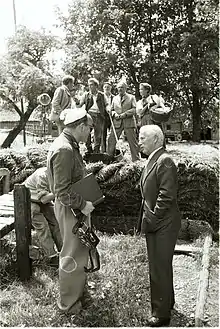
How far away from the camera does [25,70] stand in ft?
69.4

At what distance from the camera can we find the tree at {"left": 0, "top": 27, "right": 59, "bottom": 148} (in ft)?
68.0

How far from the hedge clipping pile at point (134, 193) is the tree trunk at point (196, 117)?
15729mm

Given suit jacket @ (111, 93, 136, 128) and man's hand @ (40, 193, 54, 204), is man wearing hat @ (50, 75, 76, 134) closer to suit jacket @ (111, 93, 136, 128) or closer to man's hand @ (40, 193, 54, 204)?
suit jacket @ (111, 93, 136, 128)

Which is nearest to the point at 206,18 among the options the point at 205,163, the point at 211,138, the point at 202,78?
the point at 202,78

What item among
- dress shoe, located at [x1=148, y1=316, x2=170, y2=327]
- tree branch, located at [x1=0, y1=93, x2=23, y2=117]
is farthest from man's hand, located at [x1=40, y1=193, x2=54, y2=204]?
tree branch, located at [x1=0, y1=93, x2=23, y2=117]

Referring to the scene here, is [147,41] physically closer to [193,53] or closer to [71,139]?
[193,53]

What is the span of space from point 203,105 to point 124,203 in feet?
57.7

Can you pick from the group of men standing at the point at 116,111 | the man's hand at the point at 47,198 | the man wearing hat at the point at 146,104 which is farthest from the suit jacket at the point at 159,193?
the man wearing hat at the point at 146,104

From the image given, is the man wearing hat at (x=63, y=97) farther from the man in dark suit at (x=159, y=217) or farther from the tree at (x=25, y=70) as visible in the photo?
the tree at (x=25, y=70)

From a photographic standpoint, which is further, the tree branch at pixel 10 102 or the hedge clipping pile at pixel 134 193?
the tree branch at pixel 10 102

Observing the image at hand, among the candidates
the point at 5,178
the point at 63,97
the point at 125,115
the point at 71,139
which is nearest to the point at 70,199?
the point at 71,139

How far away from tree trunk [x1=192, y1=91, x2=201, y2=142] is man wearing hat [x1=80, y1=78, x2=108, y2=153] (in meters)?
14.7

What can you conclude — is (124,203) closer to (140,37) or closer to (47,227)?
(47,227)

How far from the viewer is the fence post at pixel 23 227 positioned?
4.82m
